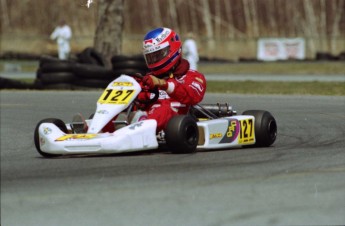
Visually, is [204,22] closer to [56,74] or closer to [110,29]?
[110,29]

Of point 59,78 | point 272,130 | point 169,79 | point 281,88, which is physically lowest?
point 281,88

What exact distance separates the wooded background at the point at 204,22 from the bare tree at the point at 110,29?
1792 centimetres

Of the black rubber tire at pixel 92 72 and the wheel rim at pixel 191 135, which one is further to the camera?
the black rubber tire at pixel 92 72

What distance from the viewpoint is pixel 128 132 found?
784 centimetres

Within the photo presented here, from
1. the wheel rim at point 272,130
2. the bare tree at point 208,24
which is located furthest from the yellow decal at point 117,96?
the bare tree at point 208,24

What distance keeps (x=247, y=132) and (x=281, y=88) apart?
10600 millimetres

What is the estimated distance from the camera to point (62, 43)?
30484 millimetres

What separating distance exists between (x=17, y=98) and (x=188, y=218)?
11.4 m

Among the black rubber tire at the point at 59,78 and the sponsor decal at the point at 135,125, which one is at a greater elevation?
the sponsor decal at the point at 135,125

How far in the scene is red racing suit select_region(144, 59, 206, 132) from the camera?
8.34 metres

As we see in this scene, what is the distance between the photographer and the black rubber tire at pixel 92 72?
18.4 meters

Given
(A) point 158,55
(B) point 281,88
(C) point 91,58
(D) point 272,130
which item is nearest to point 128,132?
(A) point 158,55

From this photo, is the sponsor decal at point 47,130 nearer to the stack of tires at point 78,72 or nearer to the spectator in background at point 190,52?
the stack of tires at point 78,72

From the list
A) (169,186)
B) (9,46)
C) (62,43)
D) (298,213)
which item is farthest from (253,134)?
(9,46)
